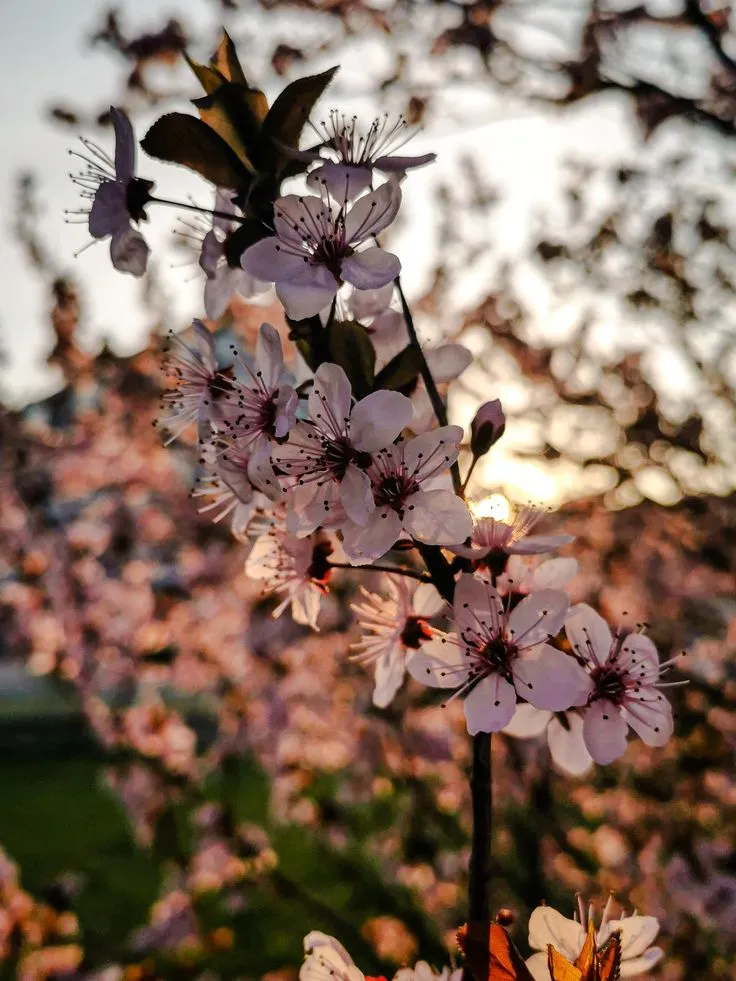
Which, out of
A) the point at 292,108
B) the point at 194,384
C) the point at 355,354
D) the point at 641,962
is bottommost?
the point at 641,962

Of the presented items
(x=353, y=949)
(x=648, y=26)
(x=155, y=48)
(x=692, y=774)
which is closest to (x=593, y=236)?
(x=648, y=26)

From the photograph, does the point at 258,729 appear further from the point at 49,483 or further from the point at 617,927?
the point at 617,927

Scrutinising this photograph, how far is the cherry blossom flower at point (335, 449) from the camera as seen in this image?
1021 mm

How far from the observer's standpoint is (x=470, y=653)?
1.08 meters

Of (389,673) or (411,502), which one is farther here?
(389,673)

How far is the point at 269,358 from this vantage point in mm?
1162

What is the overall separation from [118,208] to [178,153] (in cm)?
16

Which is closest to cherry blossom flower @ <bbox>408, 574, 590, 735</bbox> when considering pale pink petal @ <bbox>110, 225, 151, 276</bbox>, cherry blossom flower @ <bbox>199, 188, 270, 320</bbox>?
cherry blossom flower @ <bbox>199, 188, 270, 320</bbox>

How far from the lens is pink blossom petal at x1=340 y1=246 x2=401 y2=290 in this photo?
41.5 inches

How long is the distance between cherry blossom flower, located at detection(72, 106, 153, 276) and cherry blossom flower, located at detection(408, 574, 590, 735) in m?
0.69

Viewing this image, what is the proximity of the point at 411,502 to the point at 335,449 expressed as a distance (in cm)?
13

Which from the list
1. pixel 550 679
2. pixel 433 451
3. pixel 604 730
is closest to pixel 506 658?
pixel 550 679

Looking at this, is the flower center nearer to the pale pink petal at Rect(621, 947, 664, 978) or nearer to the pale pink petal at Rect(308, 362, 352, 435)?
the pale pink petal at Rect(308, 362, 352, 435)

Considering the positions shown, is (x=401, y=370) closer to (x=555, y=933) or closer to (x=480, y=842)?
(x=480, y=842)
